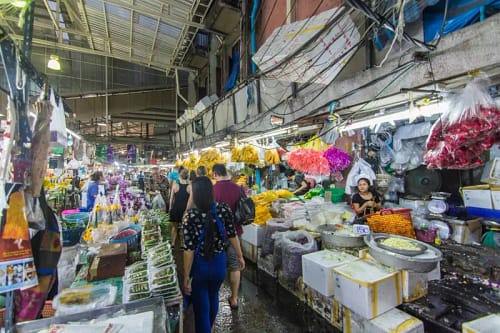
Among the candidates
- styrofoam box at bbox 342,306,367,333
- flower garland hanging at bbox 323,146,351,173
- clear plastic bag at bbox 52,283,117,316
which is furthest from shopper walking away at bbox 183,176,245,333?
flower garland hanging at bbox 323,146,351,173

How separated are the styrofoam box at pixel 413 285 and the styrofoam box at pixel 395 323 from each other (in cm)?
19

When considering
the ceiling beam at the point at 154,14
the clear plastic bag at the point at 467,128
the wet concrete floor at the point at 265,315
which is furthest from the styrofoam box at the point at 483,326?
the ceiling beam at the point at 154,14

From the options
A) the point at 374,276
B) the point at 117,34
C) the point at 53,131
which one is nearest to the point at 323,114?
the point at 374,276

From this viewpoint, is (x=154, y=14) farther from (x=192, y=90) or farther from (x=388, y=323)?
(x=388, y=323)

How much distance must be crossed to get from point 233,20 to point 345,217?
21.6ft

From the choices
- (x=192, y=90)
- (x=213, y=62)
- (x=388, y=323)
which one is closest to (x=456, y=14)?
(x=388, y=323)

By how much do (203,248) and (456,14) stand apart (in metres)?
3.63

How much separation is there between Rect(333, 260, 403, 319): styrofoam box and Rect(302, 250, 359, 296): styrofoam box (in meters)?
0.16

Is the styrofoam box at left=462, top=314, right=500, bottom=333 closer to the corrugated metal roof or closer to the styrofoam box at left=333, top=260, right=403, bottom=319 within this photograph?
the styrofoam box at left=333, top=260, right=403, bottom=319

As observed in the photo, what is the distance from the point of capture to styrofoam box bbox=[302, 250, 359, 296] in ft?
9.75

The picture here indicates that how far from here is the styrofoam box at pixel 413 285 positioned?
2.54 meters

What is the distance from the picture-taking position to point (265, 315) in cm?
341

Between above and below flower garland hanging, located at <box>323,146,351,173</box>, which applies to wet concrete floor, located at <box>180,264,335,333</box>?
below

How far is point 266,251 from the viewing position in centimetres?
475
